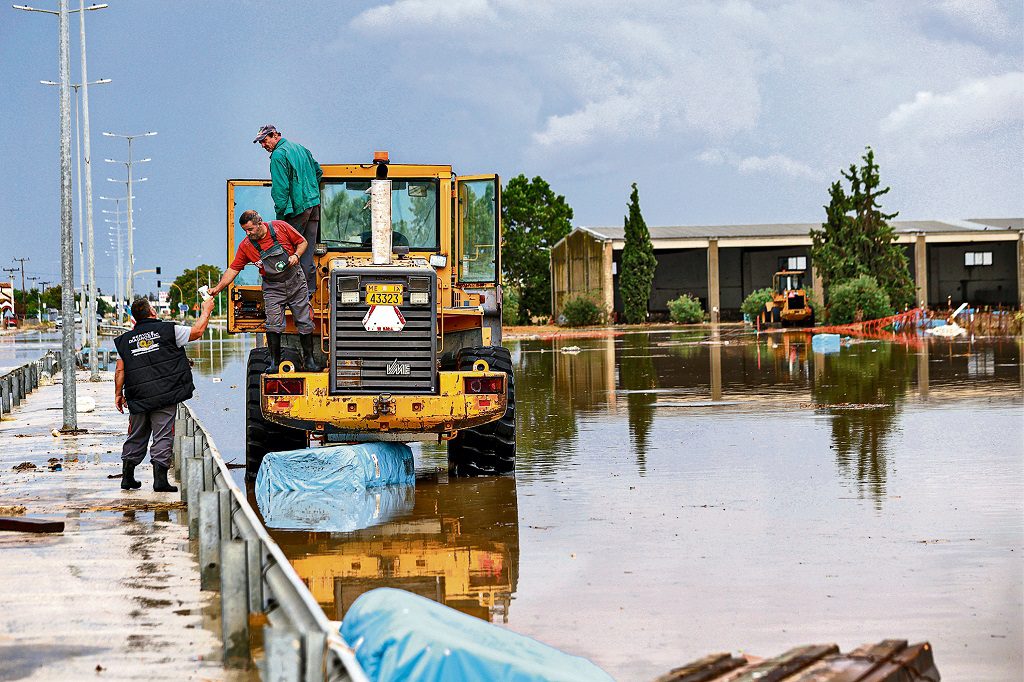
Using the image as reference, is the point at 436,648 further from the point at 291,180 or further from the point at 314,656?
the point at 291,180

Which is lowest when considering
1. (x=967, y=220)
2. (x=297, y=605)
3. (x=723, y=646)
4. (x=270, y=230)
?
(x=723, y=646)

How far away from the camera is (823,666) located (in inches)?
256

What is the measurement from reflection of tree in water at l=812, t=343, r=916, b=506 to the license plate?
15.5ft

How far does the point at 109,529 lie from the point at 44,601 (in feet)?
8.74

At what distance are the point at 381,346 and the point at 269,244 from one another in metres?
1.46

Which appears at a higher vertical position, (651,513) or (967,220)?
(967,220)

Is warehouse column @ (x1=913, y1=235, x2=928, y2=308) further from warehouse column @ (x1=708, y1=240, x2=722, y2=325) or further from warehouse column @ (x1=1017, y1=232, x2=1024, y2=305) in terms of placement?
warehouse column @ (x1=708, y1=240, x2=722, y2=325)

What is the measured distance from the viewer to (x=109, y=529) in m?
11.4

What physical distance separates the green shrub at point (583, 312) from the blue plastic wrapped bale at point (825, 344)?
32906 millimetres

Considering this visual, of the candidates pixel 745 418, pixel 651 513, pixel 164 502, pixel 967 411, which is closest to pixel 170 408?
pixel 164 502

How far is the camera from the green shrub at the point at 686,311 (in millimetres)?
78562

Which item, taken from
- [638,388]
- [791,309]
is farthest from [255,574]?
[791,309]

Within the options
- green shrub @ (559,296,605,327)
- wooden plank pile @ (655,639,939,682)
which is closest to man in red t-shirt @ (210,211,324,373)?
wooden plank pile @ (655,639,939,682)

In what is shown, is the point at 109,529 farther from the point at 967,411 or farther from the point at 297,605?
the point at 967,411
